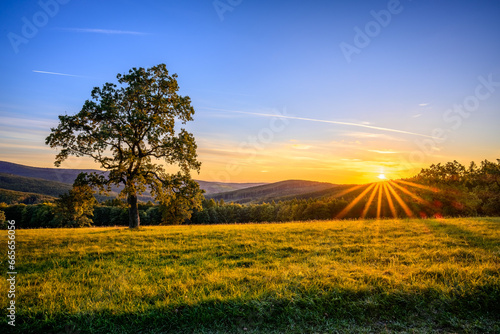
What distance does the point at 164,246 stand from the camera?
11672 millimetres

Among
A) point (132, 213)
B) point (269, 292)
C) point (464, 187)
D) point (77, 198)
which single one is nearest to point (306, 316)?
point (269, 292)

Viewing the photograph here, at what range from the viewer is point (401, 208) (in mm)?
57531

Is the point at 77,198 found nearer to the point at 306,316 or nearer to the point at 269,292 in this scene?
the point at 269,292

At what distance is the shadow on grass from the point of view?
194 inches

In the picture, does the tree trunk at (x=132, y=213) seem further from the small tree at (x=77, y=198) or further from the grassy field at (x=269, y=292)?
the grassy field at (x=269, y=292)

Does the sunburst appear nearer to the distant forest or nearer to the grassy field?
the distant forest

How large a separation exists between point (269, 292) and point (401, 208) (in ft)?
203

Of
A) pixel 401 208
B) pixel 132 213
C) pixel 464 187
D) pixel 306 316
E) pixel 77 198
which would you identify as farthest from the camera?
pixel 401 208

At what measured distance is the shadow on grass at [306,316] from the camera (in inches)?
194

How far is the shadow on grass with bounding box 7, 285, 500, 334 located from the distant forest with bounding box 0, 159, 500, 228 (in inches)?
631

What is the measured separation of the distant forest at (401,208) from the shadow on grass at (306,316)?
631 inches

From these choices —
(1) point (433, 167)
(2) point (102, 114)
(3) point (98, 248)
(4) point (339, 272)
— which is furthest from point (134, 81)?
(1) point (433, 167)

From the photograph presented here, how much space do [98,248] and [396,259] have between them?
11956 millimetres

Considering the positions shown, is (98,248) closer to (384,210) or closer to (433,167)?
(384,210)
